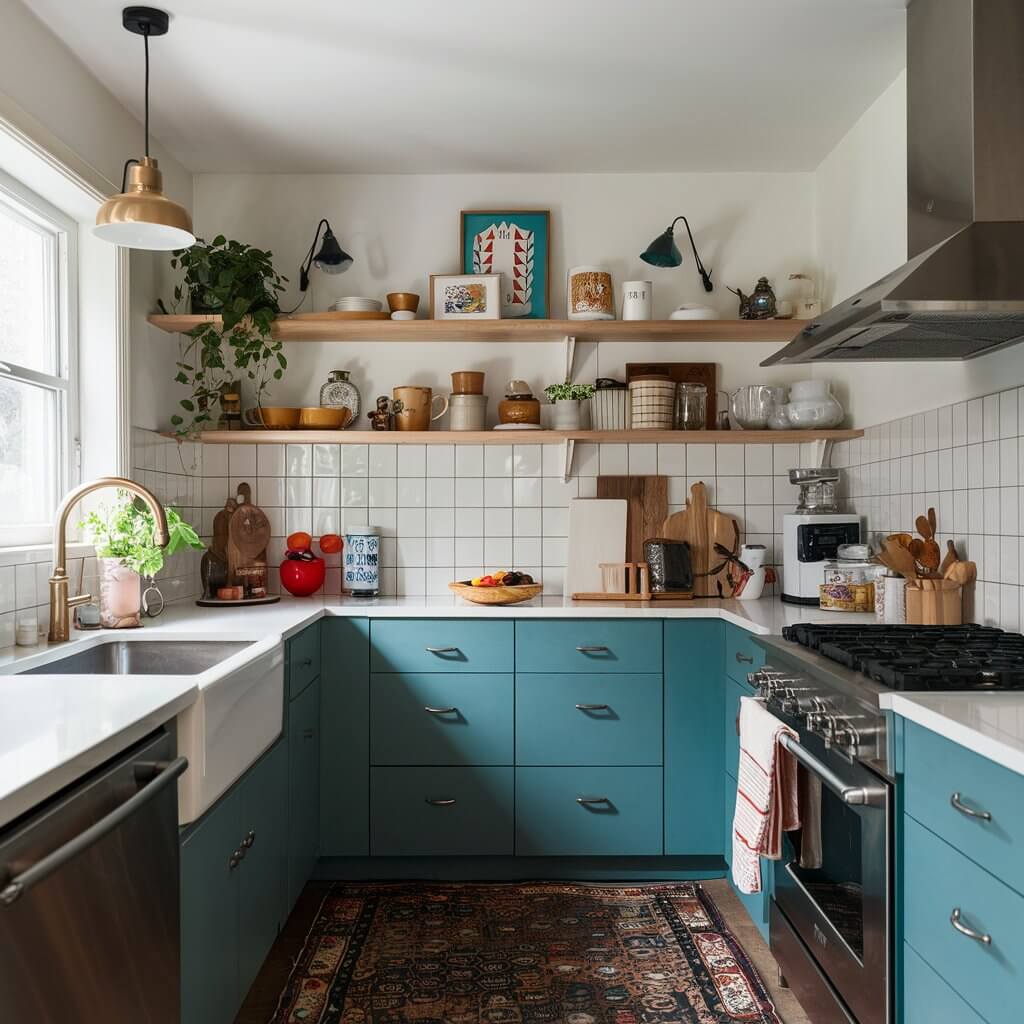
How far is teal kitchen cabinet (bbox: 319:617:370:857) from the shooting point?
3025 mm

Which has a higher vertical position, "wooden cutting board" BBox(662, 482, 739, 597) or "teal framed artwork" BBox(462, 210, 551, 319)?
"teal framed artwork" BBox(462, 210, 551, 319)

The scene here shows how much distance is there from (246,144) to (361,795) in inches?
89.5

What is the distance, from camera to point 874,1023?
1722mm

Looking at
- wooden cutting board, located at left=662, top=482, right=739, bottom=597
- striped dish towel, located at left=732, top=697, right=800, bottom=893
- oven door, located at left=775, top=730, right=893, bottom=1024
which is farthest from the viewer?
wooden cutting board, located at left=662, top=482, right=739, bottom=597

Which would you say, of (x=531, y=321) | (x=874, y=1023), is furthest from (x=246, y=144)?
(x=874, y=1023)

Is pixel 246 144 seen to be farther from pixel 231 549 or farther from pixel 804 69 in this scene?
pixel 804 69

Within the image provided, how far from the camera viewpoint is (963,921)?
1.44 m

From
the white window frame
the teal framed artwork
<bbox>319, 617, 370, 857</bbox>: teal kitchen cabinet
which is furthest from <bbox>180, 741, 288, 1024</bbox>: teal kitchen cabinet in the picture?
the teal framed artwork

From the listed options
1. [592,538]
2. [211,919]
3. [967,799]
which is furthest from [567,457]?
[967,799]

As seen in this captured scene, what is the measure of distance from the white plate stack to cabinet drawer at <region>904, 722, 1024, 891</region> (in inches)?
94.3

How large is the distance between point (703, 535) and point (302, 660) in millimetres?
1587

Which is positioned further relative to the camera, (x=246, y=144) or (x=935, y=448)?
(x=246, y=144)

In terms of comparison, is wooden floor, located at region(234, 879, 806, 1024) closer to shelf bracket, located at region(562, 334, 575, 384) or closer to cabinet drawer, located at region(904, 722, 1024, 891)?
cabinet drawer, located at region(904, 722, 1024, 891)

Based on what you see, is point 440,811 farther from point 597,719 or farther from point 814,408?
point 814,408
